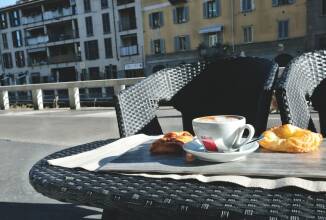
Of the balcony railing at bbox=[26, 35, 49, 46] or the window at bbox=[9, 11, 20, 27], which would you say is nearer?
the balcony railing at bbox=[26, 35, 49, 46]

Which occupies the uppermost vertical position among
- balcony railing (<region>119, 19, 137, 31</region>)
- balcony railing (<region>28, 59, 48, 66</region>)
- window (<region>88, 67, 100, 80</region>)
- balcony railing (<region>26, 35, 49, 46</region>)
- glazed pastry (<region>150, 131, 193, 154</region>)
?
balcony railing (<region>119, 19, 137, 31</region>)

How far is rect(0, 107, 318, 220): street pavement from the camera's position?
10.2ft

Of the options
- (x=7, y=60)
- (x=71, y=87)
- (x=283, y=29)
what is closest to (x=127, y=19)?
(x=283, y=29)

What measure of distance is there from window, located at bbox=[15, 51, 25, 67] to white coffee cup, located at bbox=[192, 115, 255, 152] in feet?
156

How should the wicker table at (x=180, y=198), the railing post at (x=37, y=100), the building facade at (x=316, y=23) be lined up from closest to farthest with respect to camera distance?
1. the wicker table at (x=180, y=198)
2. the railing post at (x=37, y=100)
3. the building facade at (x=316, y=23)

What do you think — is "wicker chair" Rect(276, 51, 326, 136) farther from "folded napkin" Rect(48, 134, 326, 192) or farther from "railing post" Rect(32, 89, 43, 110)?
"railing post" Rect(32, 89, 43, 110)

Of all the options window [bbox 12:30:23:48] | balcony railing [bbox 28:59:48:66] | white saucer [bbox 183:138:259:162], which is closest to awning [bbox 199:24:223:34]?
balcony railing [bbox 28:59:48:66]

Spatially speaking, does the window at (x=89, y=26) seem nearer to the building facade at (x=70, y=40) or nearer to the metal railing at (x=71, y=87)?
the building facade at (x=70, y=40)

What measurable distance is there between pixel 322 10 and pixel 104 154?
27399 mm

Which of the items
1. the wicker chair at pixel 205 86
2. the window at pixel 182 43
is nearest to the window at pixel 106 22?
the window at pixel 182 43

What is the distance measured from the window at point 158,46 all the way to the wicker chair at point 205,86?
1217 inches

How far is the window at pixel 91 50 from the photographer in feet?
126

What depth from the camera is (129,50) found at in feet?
116

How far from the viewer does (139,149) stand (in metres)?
1.42
